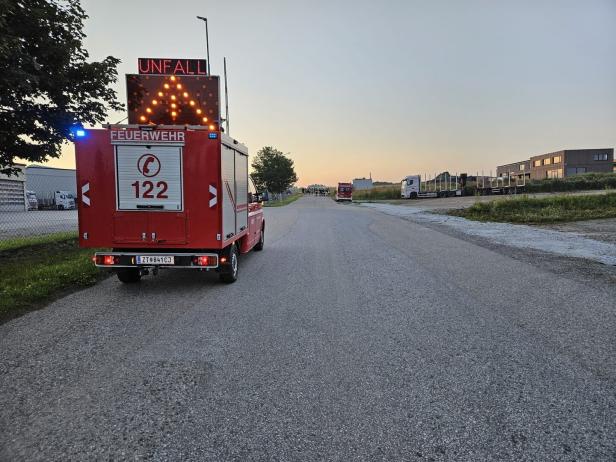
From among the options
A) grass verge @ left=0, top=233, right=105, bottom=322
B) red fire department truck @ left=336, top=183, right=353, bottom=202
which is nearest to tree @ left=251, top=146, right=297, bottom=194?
red fire department truck @ left=336, top=183, right=353, bottom=202

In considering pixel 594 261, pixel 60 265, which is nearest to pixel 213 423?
pixel 60 265

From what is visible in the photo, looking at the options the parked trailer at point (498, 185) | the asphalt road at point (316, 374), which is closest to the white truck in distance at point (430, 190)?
the parked trailer at point (498, 185)

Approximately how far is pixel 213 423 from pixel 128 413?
2.27ft

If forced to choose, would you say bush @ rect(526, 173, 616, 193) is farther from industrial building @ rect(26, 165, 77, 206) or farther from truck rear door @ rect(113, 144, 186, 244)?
industrial building @ rect(26, 165, 77, 206)

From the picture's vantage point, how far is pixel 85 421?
115 inches

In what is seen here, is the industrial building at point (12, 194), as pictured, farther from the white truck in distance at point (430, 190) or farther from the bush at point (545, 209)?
the white truck in distance at point (430, 190)

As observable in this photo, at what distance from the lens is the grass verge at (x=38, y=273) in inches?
239

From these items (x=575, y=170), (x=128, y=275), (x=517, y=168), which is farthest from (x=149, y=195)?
(x=517, y=168)

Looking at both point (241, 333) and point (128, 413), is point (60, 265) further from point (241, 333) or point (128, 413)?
point (128, 413)

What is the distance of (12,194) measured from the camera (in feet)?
108

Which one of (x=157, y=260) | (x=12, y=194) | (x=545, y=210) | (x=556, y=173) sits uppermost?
(x=556, y=173)

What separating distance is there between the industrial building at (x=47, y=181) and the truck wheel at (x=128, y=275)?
144 ft

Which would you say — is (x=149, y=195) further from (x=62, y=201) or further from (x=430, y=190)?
(x=430, y=190)

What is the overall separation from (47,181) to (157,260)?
49.1 metres
